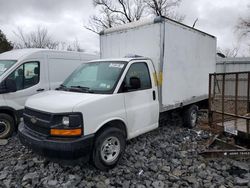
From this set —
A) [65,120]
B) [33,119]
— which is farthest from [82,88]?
[33,119]

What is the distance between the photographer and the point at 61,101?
3.54 m

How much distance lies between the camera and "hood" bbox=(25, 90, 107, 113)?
11.0 ft

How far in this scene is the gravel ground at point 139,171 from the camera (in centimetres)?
358

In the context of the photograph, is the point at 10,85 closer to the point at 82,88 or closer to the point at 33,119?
the point at 33,119

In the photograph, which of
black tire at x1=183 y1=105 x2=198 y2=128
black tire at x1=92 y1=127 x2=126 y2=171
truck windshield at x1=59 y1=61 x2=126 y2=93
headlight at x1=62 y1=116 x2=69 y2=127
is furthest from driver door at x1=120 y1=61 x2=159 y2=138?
black tire at x1=183 y1=105 x2=198 y2=128

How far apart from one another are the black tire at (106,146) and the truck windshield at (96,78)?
2.53ft

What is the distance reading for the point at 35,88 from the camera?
20.3ft

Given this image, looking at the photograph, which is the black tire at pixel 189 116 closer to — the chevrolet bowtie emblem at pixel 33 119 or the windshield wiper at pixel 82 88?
the windshield wiper at pixel 82 88

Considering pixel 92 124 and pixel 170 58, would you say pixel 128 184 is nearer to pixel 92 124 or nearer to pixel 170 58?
pixel 92 124

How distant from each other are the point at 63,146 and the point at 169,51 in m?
3.29

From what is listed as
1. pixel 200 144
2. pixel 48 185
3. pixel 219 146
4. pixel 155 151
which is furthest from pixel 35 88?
pixel 219 146

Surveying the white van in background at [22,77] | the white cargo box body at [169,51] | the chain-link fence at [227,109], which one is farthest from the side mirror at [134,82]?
the white van in background at [22,77]

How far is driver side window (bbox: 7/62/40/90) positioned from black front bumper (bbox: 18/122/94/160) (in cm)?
285

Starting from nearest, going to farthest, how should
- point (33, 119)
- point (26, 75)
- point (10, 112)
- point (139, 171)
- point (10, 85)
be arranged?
point (33, 119) < point (139, 171) < point (10, 85) < point (10, 112) < point (26, 75)
